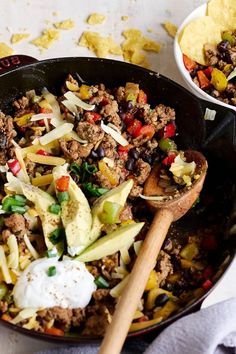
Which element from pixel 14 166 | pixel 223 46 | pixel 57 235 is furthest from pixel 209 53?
pixel 57 235

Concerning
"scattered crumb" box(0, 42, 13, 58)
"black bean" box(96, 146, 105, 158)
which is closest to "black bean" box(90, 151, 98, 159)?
"black bean" box(96, 146, 105, 158)

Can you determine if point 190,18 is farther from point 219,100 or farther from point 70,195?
point 70,195

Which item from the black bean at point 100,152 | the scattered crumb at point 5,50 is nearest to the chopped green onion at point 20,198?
the black bean at point 100,152

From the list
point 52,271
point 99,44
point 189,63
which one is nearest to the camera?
point 52,271

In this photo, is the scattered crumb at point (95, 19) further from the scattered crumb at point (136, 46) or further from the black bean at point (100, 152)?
the black bean at point (100, 152)

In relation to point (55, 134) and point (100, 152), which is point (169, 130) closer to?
point (100, 152)

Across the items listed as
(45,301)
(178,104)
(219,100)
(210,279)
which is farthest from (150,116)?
(45,301)
